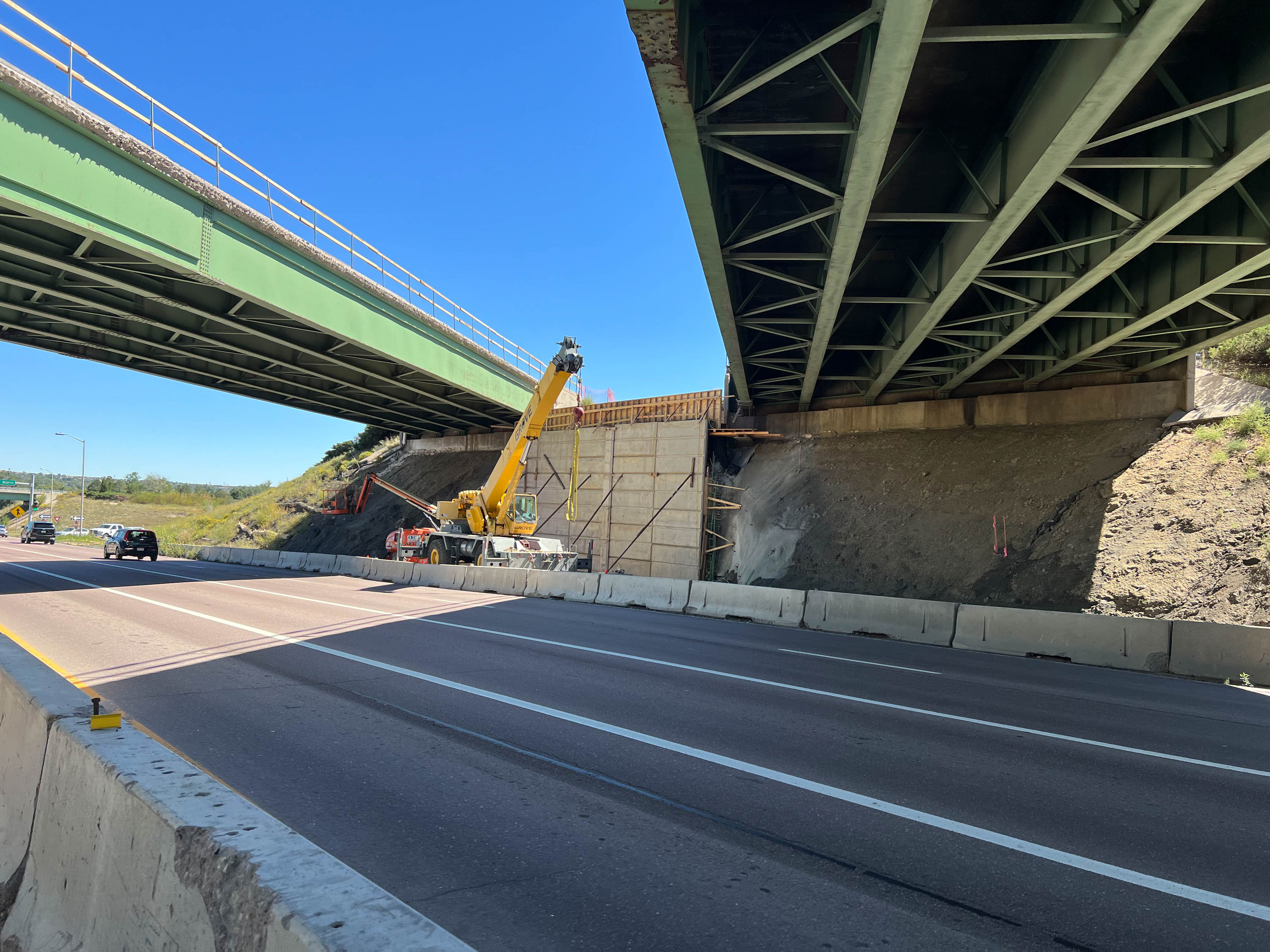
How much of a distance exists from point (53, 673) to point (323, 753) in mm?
1819

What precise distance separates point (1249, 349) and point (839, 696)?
24.5m

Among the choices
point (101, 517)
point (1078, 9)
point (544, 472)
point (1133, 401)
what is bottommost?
point (101, 517)

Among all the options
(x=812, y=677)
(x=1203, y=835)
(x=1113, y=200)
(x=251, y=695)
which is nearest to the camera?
(x=1203, y=835)

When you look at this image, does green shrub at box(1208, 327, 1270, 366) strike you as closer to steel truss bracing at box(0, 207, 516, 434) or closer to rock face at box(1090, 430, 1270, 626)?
rock face at box(1090, 430, 1270, 626)

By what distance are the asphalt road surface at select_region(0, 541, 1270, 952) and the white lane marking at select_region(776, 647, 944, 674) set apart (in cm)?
15

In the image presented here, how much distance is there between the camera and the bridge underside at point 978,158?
7516mm

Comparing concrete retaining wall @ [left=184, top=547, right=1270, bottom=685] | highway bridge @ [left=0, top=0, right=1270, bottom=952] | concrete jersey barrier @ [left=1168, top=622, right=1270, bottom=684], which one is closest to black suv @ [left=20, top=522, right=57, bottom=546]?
highway bridge @ [left=0, top=0, right=1270, bottom=952]

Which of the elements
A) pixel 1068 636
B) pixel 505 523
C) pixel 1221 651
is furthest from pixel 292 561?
pixel 1221 651

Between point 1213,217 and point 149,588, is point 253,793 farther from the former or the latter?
point 149,588

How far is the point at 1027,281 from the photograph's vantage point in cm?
1480

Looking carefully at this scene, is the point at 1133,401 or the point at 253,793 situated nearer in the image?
the point at 253,793

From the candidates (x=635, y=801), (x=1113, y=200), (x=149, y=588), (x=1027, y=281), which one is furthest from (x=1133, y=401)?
(x=149, y=588)

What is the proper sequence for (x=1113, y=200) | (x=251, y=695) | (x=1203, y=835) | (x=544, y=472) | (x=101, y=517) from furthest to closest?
1. (x=101, y=517)
2. (x=544, y=472)
3. (x=1113, y=200)
4. (x=251, y=695)
5. (x=1203, y=835)

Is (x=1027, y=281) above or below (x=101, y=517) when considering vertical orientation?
above
